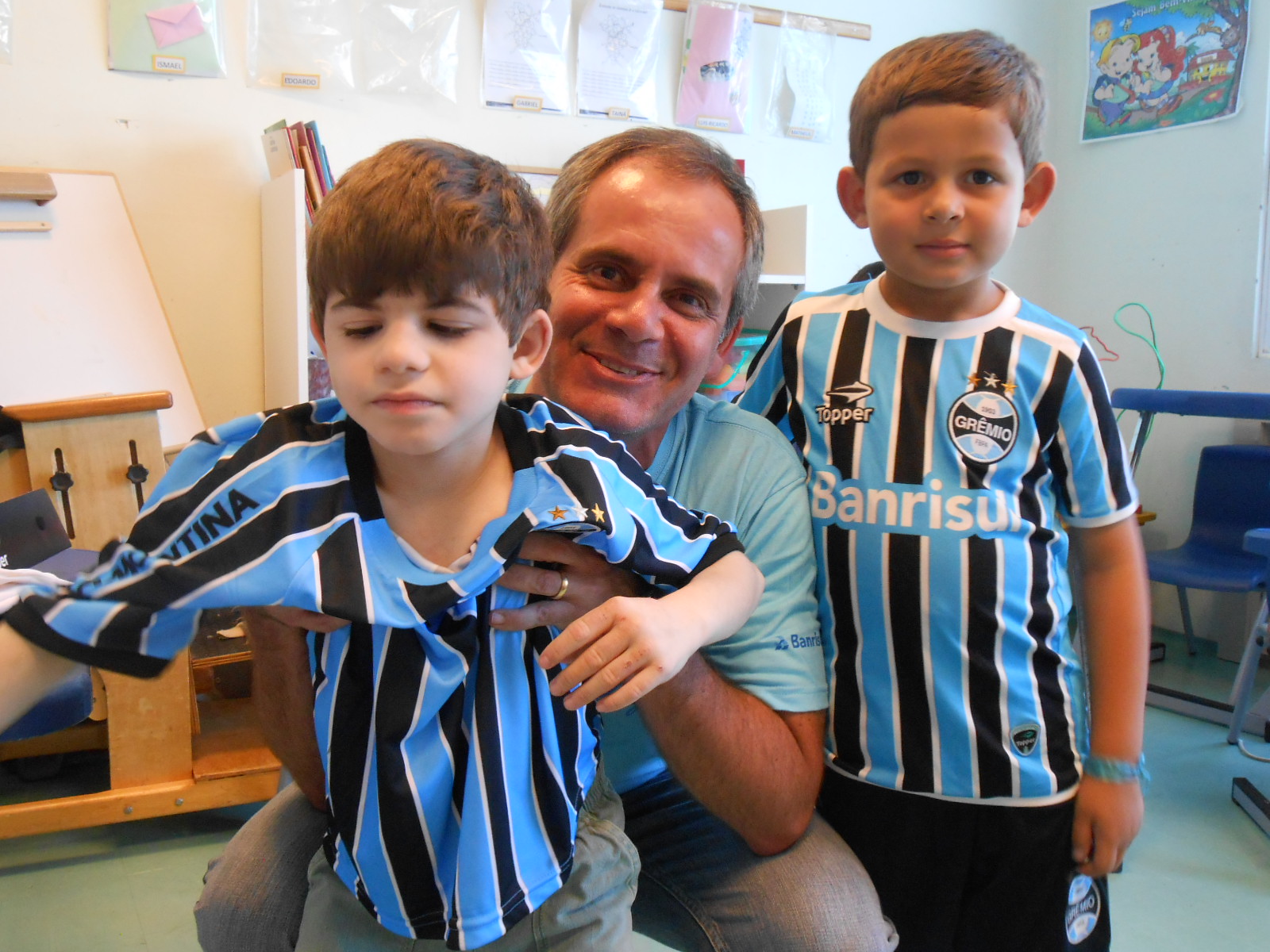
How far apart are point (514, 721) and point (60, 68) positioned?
7.18ft

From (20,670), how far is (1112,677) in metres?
1.02

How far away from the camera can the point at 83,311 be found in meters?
2.10

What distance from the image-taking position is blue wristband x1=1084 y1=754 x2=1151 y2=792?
97cm

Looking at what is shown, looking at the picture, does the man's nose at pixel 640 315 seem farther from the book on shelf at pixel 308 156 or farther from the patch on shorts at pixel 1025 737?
the book on shelf at pixel 308 156

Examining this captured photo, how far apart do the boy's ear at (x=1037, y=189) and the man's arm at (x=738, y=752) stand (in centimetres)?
63

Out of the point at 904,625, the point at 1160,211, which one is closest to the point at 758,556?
the point at 904,625

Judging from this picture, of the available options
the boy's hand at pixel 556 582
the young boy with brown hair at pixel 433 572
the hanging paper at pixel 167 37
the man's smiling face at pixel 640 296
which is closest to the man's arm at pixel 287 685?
the young boy with brown hair at pixel 433 572

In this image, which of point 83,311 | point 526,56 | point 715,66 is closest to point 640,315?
point 83,311

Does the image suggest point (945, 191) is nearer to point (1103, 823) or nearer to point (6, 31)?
point (1103, 823)

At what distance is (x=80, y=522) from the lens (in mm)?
1790

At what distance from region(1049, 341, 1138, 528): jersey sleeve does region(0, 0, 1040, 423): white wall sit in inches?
81.0

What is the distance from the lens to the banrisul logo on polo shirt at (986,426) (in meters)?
0.99

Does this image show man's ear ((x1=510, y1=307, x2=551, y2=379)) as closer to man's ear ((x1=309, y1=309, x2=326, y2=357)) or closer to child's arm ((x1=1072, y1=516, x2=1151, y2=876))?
man's ear ((x1=309, y1=309, x2=326, y2=357))

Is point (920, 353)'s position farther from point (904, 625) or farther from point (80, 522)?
point (80, 522)
